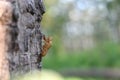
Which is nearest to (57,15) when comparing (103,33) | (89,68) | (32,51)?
(103,33)

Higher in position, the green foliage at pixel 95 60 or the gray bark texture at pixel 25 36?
the gray bark texture at pixel 25 36

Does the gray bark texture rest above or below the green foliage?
above

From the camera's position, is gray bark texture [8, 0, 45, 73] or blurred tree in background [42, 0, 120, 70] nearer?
gray bark texture [8, 0, 45, 73]

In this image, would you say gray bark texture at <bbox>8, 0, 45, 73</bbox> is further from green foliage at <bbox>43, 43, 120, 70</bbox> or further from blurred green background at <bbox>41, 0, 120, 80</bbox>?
green foliage at <bbox>43, 43, 120, 70</bbox>

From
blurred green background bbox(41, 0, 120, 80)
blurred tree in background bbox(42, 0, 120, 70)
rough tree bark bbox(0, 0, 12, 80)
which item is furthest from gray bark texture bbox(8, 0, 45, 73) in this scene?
blurred tree in background bbox(42, 0, 120, 70)

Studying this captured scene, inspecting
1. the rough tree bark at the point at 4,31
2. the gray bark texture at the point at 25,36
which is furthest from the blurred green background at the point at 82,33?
the rough tree bark at the point at 4,31

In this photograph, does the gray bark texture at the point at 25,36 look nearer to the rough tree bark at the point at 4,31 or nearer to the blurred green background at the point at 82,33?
the rough tree bark at the point at 4,31
